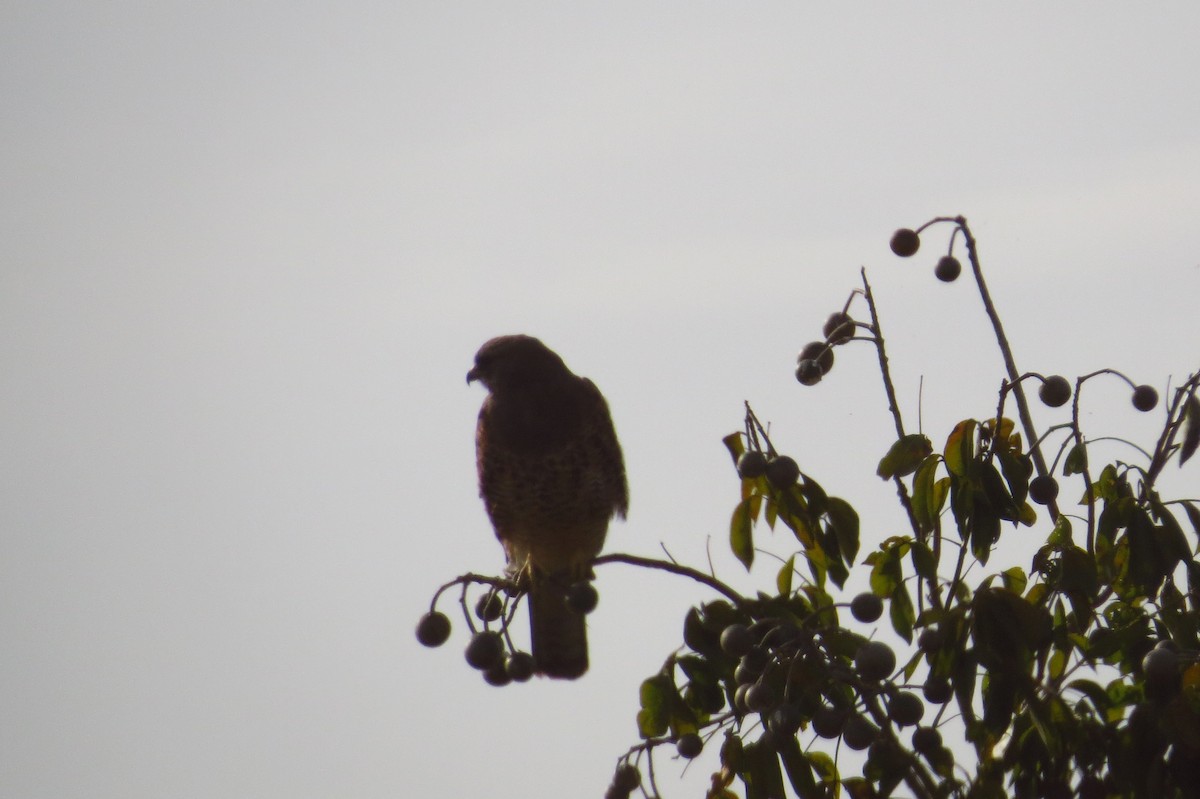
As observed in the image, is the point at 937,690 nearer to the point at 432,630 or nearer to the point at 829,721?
the point at 829,721

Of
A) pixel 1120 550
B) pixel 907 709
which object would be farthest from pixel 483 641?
pixel 1120 550

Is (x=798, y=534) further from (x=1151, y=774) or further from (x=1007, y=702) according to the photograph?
(x=1151, y=774)

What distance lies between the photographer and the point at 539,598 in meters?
5.27

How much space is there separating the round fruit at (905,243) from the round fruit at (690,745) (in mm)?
1511

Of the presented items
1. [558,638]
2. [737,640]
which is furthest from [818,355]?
[558,638]

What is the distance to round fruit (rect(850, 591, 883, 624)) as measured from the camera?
3080 mm

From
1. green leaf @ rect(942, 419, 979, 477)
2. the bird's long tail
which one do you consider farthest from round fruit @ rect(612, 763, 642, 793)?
the bird's long tail

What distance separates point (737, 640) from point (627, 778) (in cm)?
43

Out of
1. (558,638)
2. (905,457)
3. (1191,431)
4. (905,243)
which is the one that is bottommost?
(1191,431)

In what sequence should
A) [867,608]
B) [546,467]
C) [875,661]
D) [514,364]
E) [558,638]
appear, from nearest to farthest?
[875,661], [867,608], [558,638], [546,467], [514,364]

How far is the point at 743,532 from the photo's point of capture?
3.25 m

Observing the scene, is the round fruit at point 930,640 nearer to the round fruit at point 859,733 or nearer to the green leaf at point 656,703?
the round fruit at point 859,733

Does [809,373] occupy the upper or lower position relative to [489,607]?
upper

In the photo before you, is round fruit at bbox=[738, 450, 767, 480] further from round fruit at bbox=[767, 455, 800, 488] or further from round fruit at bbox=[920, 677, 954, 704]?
round fruit at bbox=[920, 677, 954, 704]
